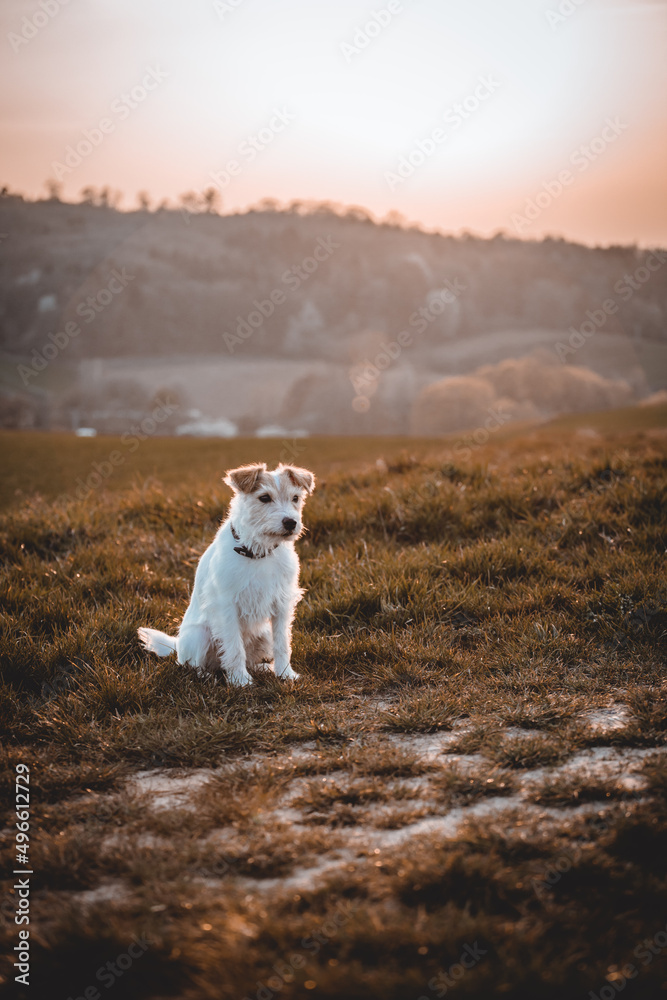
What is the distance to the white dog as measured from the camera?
16.0 feet

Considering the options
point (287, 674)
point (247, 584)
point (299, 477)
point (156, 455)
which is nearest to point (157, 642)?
point (247, 584)

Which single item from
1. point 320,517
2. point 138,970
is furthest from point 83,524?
point 138,970

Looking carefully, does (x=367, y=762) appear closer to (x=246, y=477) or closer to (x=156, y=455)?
(x=246, y=477)

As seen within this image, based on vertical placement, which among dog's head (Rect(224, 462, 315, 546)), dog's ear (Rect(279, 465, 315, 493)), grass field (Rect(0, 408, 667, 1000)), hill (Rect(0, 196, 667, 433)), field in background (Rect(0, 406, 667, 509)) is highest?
hill (Rect(0, 196, 667, 433))

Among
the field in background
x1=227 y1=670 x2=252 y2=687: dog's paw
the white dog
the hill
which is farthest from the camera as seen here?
the hill

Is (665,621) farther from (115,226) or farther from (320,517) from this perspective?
(115,226)

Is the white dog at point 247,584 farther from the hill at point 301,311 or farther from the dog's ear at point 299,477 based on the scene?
the hill at point 301,311

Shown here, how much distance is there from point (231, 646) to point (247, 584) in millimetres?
475

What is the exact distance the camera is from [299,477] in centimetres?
518

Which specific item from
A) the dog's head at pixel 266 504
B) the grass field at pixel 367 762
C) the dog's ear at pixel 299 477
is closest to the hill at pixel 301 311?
the grass field at pixel 367 762

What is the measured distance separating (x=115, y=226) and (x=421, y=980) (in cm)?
9425

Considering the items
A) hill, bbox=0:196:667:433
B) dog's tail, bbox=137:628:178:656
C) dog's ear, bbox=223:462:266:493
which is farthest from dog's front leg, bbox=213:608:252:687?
hill, bbox=0:196:667:433

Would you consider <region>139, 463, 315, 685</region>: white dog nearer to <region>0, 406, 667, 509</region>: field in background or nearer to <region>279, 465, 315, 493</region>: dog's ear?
<region>279, 465, 315, 493</region>: dog's ear

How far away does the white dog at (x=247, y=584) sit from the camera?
16.0ft
